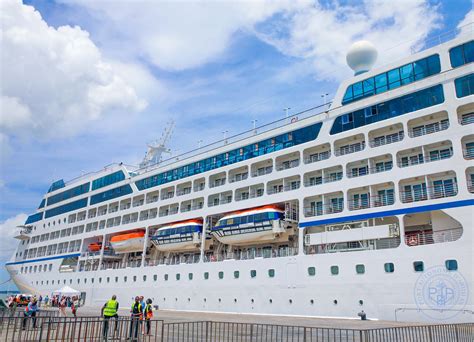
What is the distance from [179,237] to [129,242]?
750 centimetres

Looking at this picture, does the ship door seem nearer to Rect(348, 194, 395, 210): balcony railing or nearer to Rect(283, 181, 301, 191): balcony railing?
Rect(348, 194, 395, 210): balcony railing

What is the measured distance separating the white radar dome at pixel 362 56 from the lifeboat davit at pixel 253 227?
1104cm

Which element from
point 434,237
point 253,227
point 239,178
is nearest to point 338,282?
point 434,237

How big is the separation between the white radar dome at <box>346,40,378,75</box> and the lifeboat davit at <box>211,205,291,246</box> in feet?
36.2

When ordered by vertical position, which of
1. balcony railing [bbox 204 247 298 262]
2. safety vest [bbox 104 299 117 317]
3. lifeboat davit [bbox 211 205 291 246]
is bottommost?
safety vest [bbox 104 299 117 317]

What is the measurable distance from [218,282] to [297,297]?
6.39 meters

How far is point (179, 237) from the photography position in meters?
32.5

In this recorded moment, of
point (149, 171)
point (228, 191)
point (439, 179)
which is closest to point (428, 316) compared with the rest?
point (439, 179)

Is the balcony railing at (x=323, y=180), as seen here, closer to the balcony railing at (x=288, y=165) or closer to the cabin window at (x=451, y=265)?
the balcony railing at (x=288, y=165)

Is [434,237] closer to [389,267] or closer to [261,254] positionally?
[389,267]

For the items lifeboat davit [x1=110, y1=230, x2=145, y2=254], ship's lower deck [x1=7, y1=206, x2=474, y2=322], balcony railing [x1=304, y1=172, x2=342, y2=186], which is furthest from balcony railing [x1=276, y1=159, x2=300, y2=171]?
lifeboat davit [x1=110, y1=230, x2=145, y2=254]

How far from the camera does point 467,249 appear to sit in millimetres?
18250

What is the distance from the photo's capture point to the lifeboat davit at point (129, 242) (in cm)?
3706

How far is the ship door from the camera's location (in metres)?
23.9
